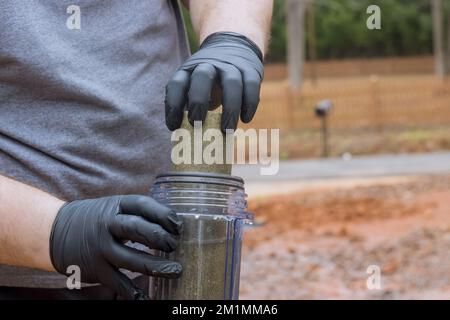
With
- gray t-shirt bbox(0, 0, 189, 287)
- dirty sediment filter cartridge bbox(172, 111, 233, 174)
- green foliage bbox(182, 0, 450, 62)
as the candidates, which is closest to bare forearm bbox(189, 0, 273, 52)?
gray t-shirt bbox(0, 0, 189, 287)

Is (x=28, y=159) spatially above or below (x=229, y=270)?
above

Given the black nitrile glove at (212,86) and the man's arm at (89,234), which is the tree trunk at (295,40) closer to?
the black nitrile glove at (212,86)

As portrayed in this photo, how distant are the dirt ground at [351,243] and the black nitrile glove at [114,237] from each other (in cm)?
440

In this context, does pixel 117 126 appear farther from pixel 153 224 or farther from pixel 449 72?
pixel 449 72

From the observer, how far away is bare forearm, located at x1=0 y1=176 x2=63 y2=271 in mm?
1722

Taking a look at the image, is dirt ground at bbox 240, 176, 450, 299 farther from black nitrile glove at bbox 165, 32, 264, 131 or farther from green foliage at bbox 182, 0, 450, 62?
green foliage at bbox 182, 0, 450, 62

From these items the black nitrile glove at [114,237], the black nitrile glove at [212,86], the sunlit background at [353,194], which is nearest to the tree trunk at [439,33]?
the sunlit background at [353,194]

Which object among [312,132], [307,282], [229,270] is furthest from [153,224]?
[312,132]

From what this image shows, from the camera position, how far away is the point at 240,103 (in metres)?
1.71

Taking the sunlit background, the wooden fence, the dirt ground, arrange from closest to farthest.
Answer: the dirt ground → the sunlit background → the wooden fence

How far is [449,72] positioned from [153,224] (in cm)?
3129

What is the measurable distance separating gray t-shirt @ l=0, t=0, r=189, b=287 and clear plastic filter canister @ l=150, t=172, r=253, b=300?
0.36 m

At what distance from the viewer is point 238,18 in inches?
78.8

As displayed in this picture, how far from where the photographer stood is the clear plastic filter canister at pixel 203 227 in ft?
5.26
